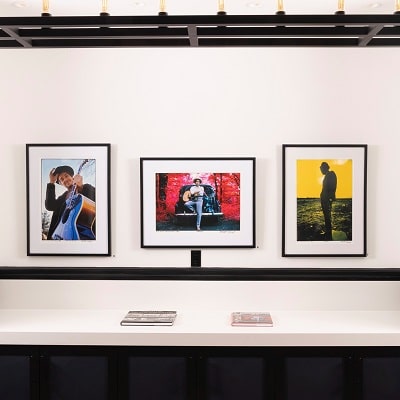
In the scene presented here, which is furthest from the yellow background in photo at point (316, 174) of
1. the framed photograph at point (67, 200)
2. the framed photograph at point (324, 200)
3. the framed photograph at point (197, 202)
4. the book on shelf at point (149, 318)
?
the framed photograph at point (67, 200)

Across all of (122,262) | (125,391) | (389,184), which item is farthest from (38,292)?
(389,184)

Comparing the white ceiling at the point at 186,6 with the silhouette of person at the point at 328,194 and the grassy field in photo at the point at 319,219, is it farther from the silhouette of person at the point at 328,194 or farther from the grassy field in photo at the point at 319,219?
the grassy field in photo at the point at 319,219

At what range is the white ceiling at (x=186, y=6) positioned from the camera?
8.48 ft

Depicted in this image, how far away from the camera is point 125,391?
2719mm

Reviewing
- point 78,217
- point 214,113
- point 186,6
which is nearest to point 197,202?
point 214,113

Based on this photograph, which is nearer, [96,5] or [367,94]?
[96,5]

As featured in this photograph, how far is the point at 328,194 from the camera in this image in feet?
10.0

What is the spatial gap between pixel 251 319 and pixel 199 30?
66.2 inches

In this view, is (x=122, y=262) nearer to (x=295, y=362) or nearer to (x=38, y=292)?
(x=38, y=292)

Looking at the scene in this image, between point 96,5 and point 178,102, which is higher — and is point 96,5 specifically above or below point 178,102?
above

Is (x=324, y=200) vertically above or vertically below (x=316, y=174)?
below

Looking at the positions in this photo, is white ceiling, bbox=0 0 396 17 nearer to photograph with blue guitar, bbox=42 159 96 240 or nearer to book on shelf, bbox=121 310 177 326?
photograph with blue guitar, bbox=42 159 96 240

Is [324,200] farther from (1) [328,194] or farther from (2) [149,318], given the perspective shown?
(2) [149,318]

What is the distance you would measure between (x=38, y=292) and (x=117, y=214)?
0.67m
